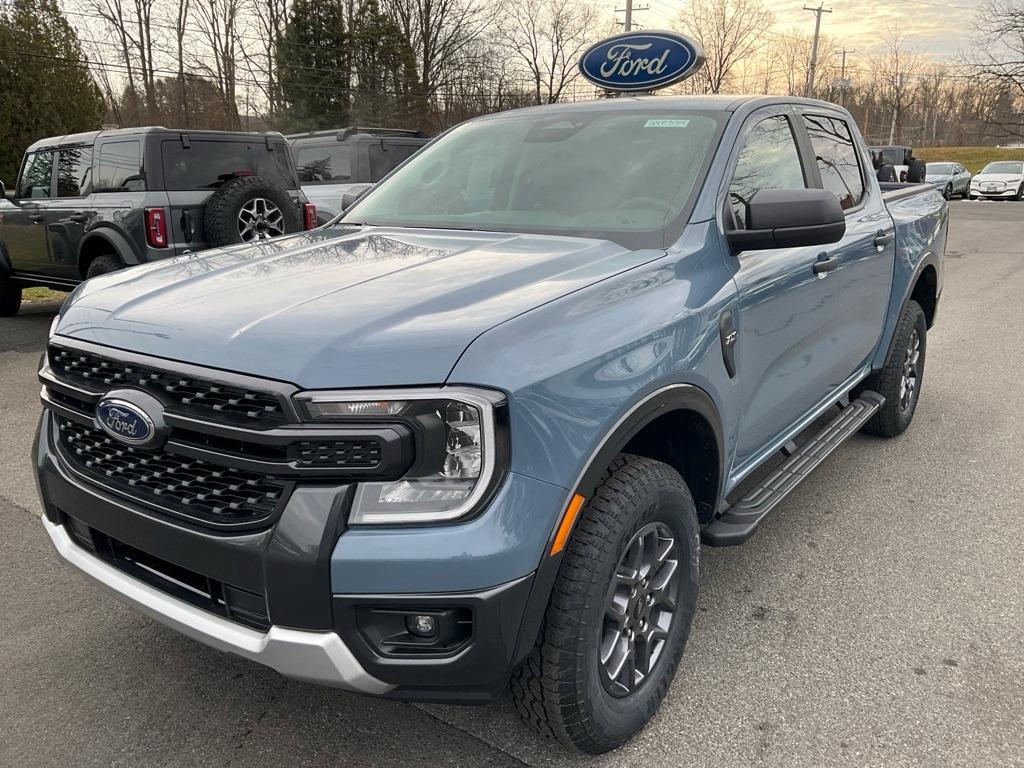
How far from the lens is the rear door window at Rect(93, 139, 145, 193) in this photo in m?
7.35

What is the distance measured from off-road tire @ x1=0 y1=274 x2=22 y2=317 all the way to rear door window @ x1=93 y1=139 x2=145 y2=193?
218 cm

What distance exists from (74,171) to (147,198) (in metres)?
1.30

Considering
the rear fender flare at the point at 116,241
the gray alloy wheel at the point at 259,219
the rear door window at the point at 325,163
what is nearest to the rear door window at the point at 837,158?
the gray alloy wheel at the point at 259,219

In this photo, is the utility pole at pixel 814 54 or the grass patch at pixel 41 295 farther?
the utility pole at pixel 814 54

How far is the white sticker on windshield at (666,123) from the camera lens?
3094 millimetres

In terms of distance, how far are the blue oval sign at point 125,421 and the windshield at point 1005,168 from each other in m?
33.3

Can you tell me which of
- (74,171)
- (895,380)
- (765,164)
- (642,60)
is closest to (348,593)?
(765,164)

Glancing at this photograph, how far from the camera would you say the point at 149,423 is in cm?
193

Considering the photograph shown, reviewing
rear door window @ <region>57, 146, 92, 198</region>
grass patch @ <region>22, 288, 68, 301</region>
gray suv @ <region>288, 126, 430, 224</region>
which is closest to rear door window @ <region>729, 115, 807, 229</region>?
rear door window @ <region>57, 146, 92, 198</region>

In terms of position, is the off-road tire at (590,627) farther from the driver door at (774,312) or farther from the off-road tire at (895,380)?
the off-road tire at (895,380)

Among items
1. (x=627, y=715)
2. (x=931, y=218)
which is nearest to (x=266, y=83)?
(x=931, y=218)

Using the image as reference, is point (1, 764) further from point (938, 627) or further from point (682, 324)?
point (938, 627)

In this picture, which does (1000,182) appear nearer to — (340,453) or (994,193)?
(994,193)

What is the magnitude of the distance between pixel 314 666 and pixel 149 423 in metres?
0.68
